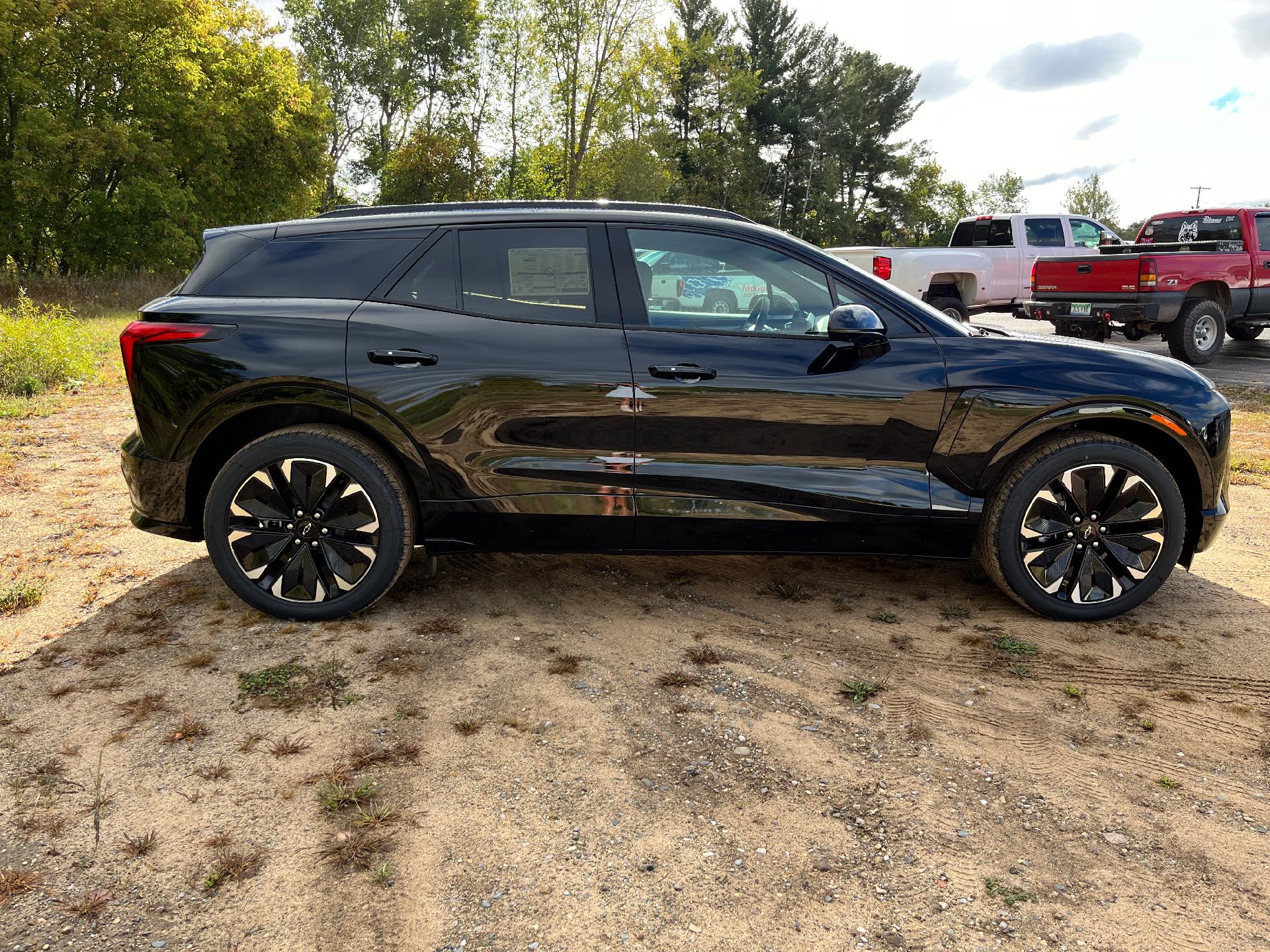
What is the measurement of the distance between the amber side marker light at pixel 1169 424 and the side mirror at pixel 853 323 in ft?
4.39

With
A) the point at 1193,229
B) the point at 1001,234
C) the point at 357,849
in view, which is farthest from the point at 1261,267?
the point at 357,849

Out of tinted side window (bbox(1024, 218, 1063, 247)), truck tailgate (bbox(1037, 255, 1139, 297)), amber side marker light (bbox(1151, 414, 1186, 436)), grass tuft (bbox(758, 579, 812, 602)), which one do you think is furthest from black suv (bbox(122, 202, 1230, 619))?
A: tinted side window (bbox(1024, 218, 1063, 247))

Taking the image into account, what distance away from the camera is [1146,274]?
12195 mm

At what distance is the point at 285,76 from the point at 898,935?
36.5 meters

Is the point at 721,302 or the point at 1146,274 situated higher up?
the point at 1146,274

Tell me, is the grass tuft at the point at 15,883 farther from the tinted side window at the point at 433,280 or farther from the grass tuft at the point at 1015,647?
the grass tuft at the point at 1015,647

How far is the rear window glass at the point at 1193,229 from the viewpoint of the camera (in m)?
13.3

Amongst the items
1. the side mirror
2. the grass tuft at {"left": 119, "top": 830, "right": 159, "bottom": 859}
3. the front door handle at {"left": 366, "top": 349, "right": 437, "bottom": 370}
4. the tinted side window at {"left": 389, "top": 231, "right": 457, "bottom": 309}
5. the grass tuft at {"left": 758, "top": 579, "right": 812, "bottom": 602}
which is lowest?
the grass tuft at {"left": 119, "top": 830, "right": 159, "bottom": 859}

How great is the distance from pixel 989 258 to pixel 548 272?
1301 cm

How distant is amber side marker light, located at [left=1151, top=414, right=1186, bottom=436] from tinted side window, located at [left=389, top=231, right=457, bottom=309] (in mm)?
3111

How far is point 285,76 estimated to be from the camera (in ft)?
106

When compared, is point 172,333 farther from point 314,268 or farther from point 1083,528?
point 1083,528

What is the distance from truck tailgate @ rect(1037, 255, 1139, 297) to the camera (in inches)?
482

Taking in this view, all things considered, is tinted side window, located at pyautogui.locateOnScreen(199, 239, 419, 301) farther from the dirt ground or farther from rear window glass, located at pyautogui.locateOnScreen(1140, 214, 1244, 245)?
rear window glass, located at pyautogui.locateOnScreen(1140, 214, 1244, 245)
